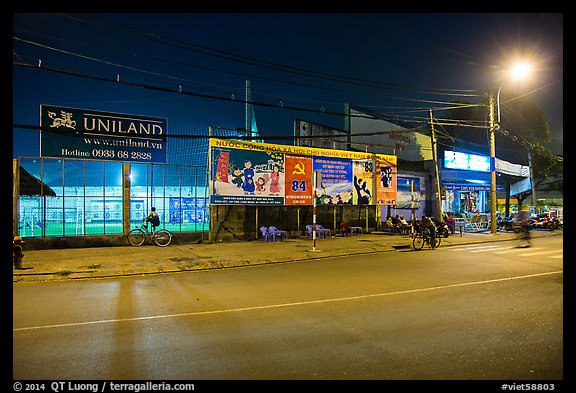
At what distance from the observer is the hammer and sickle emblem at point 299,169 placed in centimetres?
2097

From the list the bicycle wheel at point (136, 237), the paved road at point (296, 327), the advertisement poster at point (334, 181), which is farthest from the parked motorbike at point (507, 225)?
the bicycle wheel at point (136, 237)

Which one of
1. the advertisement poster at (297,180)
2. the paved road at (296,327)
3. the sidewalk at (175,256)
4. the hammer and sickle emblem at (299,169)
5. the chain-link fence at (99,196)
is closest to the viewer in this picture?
the paved road at (296,327)

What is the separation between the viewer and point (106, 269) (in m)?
11.8

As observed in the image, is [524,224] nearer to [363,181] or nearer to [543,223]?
[363,181]

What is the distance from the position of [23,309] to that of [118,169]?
10.7 meters

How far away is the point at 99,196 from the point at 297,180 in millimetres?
9380

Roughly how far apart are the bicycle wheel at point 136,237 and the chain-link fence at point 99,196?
0.74m

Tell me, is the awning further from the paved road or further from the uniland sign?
the paved road

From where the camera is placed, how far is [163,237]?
57.9ft

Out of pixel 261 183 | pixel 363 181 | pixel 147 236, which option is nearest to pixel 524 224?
pixel 363 181

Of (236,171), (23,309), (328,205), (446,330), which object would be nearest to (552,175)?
(328,205)

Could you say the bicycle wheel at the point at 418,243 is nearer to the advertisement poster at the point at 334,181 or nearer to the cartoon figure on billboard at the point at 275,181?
the advertisement poster at the point at 334,181

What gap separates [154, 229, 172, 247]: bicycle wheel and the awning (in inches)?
177
